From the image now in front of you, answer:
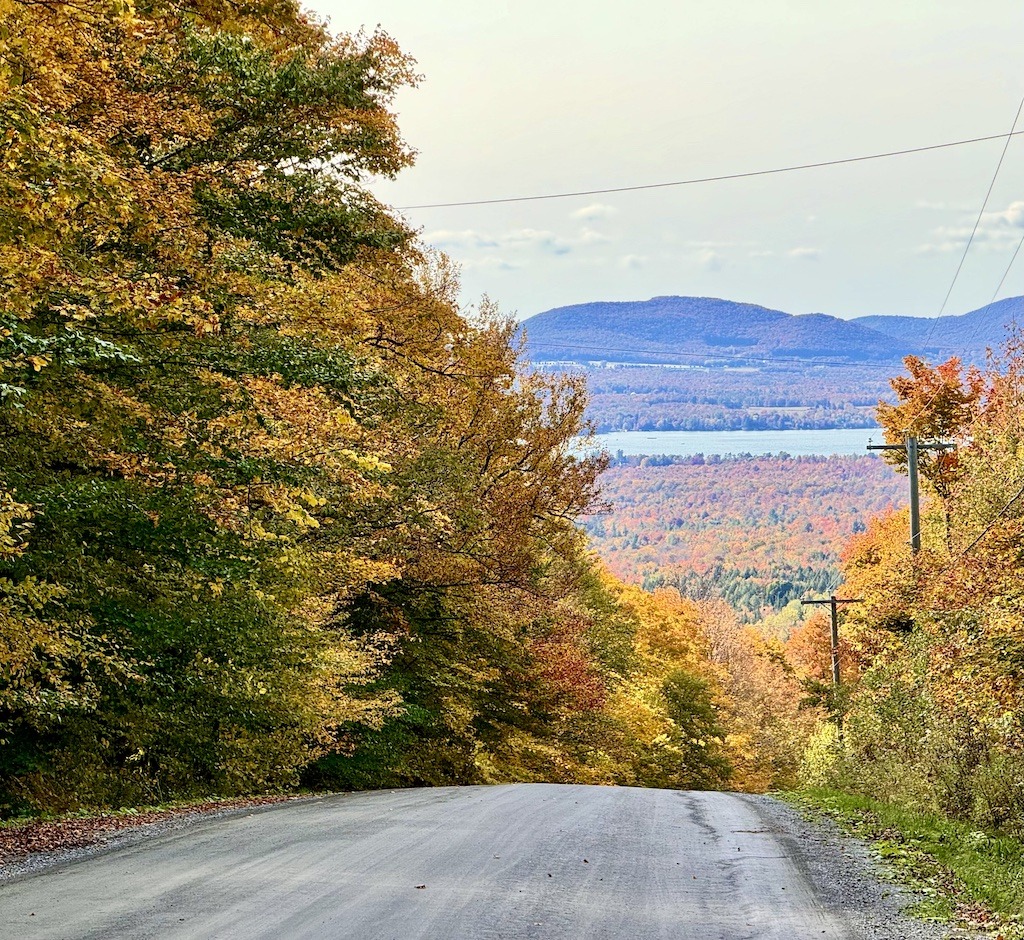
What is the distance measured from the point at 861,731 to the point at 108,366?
1521 cm

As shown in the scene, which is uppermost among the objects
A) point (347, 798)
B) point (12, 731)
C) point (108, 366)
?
point (108, 366)

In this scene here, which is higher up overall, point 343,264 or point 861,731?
point 343,264

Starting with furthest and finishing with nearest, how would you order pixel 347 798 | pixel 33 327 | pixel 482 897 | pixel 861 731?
pixel 861 731, pixel 347 798, pixel 33 327, pixel 482 897

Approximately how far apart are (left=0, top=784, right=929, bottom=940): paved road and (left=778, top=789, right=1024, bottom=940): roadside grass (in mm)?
805

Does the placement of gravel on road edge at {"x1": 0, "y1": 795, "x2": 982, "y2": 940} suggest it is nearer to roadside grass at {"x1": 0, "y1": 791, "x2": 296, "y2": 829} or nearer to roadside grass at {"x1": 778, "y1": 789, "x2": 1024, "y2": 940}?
roadside grass at {"x1": 0, "y1": 791, "x2": 296, "y2": 829}

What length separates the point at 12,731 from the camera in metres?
14.4

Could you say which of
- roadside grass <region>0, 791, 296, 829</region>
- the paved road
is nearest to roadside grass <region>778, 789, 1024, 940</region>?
the paved road

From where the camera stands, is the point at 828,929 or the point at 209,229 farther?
the point at 209,229

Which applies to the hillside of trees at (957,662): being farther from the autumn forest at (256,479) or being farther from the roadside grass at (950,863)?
→ the roadside grass at (950,863)

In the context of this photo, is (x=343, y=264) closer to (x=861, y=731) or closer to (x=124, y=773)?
(x=124, y=773)

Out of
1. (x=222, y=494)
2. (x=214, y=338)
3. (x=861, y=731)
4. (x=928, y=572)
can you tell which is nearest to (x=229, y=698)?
(x=222, y=494)

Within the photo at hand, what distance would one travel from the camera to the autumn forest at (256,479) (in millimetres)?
10680

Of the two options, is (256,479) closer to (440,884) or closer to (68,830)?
(68,830)

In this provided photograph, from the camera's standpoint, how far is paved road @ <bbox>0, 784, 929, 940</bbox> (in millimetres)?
7203
